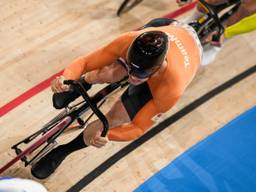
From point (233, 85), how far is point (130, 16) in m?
1.43

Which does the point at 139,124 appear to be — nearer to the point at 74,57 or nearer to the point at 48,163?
the point at 48,163

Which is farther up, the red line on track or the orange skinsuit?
the orange skinsuit

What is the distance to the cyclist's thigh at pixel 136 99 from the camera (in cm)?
314

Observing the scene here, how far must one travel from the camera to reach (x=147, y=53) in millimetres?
2500

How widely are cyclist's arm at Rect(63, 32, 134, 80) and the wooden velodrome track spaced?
975 mm

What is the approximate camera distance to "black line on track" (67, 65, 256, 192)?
144 inches

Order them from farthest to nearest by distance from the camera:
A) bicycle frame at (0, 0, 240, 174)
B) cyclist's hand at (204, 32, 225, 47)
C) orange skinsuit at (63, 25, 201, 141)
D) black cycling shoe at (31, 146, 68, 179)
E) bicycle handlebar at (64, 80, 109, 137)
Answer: cyclist's hand at (204, 32, 225, 47)
black cycling shoe at (31, 146, 68, 179)
bicycle frame at (0, 0, 240, 174)
orange skinsuit at (63, 25, 201, 141)
bicycle handlebar at (64, 80, 109, 137)

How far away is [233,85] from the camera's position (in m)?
4.40

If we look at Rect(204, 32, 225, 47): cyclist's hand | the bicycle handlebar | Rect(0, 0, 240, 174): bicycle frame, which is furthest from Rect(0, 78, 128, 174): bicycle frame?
Rect(204, 32, 225, 47): cyclist's hand

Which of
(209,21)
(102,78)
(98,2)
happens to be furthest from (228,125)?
(98,2)

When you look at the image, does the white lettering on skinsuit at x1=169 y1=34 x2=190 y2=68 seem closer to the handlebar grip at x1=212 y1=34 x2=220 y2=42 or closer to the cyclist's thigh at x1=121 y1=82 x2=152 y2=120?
the cyclist's thigh at x1=121 y1=82 x2=152 y2=120

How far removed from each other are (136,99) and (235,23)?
1542 millimetres

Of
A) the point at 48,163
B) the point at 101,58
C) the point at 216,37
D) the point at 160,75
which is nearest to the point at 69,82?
the point at 101,58

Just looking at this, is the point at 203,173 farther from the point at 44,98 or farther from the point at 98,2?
the point at 98,2
